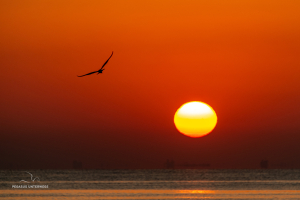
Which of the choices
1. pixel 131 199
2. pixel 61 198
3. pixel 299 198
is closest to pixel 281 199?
pixel 299 198

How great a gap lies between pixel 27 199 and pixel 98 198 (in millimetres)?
7380

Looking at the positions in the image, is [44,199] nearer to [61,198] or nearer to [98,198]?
[61,198]

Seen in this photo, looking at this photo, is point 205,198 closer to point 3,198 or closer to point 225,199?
point 225,199

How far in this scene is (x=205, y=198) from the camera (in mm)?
49562

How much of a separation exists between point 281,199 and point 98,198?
19.3 m

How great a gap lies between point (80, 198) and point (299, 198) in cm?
2313

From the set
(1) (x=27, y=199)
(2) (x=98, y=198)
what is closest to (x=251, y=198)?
(2) (x=98, y=198)

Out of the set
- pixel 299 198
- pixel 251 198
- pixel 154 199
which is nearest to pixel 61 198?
pixel 154 199

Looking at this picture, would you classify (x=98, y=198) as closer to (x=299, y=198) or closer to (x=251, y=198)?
(x=251, y=198)

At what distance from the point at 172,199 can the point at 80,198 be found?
Result: 964 cm

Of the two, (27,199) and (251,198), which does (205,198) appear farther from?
(27,199)

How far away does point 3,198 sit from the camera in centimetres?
4772

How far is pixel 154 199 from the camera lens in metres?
47.1

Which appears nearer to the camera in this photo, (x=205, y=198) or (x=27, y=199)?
(x=27, y=199)
